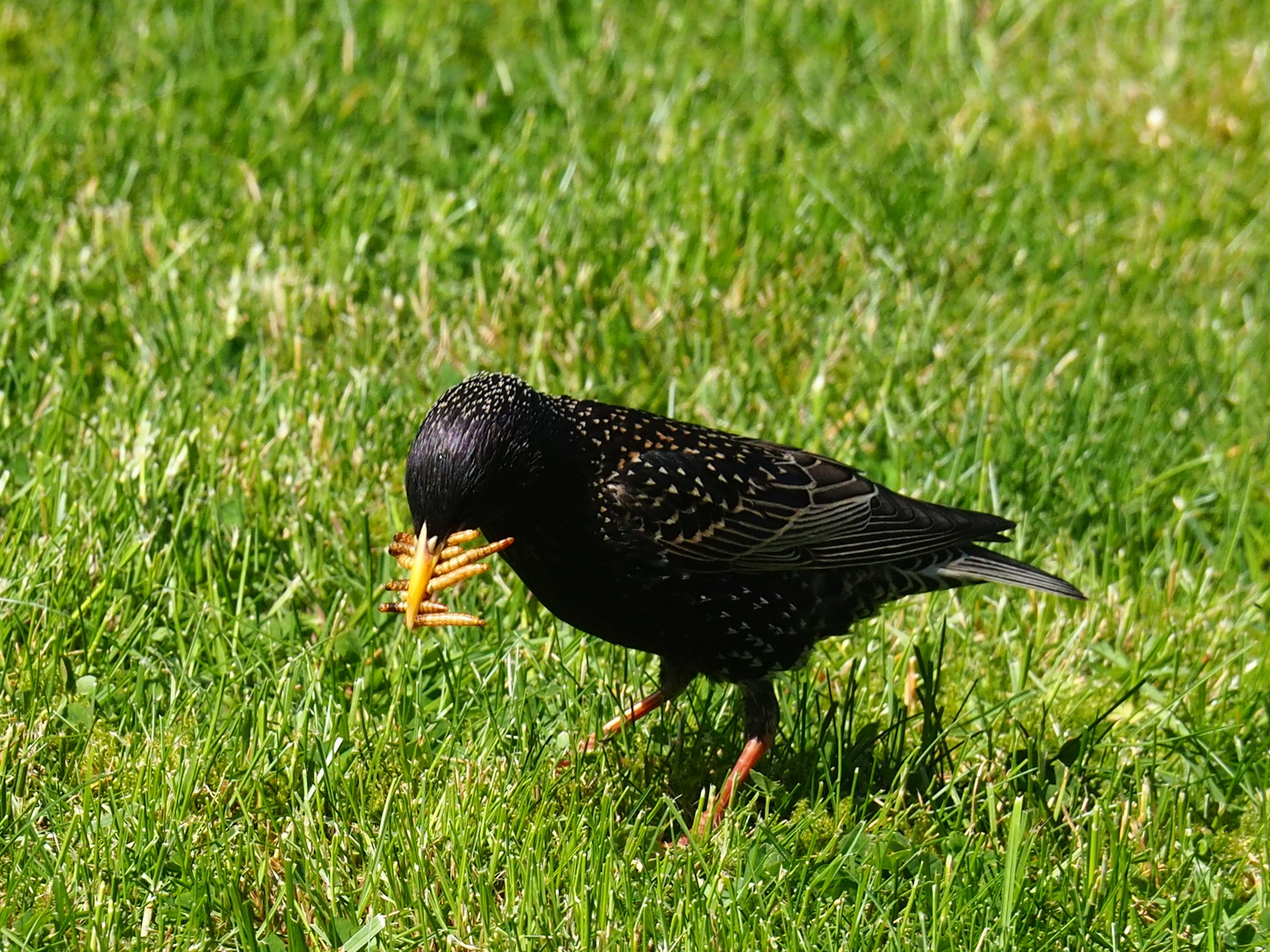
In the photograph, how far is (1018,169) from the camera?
7.16 m

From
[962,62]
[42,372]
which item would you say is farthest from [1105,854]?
[962,62]

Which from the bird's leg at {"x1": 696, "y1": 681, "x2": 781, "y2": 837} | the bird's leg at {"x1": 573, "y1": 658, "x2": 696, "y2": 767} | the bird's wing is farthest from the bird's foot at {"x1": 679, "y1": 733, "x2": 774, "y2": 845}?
the bird's wing

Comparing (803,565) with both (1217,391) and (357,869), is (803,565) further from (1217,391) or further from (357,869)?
(1217,391)

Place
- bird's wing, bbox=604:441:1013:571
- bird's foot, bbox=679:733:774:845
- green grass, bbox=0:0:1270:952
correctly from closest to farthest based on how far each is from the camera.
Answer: green grass, bbox=0:0:1270:952, bird's foot, bbox=679:733:774:845, bird's wing, bbox=604:441:1013:571

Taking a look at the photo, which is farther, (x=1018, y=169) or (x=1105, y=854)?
(x=1018, y=169)

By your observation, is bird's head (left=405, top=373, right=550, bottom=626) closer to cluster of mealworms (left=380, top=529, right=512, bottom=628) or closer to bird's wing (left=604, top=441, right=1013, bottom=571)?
cluster of mealworms (left=380, top=529, right=512, bottom=628)

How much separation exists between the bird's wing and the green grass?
0.36 metres

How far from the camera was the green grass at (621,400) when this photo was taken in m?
3.62

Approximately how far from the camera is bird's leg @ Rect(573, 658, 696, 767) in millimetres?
4180

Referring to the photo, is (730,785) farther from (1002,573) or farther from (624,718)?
(1002,573)

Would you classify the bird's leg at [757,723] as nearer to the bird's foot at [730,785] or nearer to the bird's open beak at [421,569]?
the bird's foot at [730,785]

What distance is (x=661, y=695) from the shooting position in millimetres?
4316

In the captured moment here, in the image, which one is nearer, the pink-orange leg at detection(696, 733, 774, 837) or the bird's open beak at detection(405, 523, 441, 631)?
the bird's open beak at detection(405, 523, 441, 631)

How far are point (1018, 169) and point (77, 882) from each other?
17.2ft
